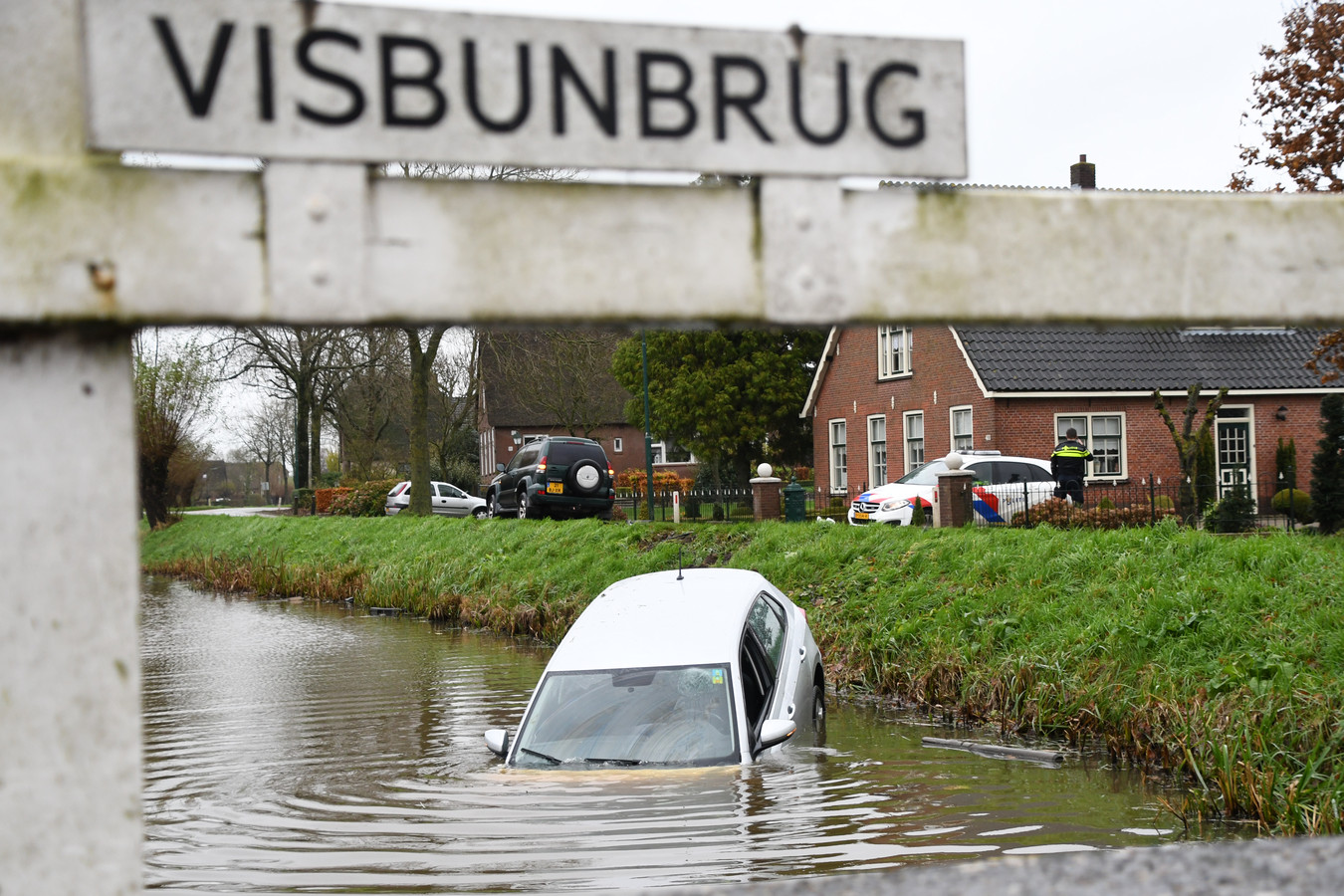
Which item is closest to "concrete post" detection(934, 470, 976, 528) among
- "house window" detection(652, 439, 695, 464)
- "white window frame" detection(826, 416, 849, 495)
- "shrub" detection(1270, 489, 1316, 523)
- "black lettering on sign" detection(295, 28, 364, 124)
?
"shrub" detection(1270, 489, 1316, 523)

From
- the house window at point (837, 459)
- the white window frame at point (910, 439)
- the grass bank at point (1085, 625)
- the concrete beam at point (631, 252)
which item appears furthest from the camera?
the house window at point (837, 459)

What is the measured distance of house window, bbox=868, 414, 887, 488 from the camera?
3528cm

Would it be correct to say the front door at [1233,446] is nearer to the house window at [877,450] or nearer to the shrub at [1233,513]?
the house window at [877,450]

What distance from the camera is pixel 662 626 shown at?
872cm

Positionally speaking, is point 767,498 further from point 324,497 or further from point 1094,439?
point 324,497

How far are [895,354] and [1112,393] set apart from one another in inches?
255

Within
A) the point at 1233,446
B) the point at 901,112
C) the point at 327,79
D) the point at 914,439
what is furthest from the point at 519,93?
the point at 1233,446

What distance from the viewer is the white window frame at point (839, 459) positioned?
37.5m

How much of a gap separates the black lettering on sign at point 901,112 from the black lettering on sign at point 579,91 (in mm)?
858

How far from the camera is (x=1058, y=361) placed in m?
30.3

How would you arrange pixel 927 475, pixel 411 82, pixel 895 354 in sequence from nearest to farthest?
pixel 411 82 → pixel 927 475 → pixel 895 354

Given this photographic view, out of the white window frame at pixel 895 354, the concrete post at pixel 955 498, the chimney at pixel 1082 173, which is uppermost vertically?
the chimney at pixel 1082 173

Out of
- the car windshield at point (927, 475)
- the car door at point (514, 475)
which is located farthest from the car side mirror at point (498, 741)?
the car door at point (514, 475)

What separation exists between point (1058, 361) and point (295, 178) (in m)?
28.6
